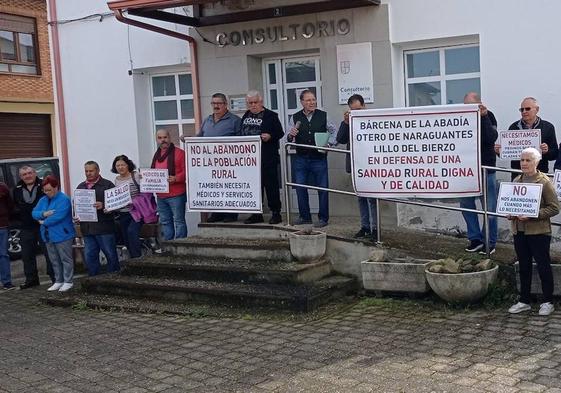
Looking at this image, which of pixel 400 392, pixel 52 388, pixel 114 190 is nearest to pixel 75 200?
pixel 114 190

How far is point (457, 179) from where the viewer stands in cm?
768

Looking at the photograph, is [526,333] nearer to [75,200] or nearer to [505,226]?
[505,226]

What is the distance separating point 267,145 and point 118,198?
7.10 feet

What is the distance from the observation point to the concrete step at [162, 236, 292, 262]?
8.30 meters

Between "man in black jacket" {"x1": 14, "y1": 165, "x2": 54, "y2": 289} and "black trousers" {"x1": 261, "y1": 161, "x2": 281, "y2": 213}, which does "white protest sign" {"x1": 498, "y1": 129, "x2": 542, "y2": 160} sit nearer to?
"black trousers" {"x1": 261, "y1": 161, "x2": 281, "y2": 213}

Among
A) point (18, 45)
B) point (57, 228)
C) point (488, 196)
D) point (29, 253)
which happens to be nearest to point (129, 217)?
point (57, 228)

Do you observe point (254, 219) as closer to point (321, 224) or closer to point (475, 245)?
point (321, 224)

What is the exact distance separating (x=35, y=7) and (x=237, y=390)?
24841mm

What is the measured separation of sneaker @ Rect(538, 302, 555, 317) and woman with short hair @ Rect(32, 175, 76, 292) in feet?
19.6

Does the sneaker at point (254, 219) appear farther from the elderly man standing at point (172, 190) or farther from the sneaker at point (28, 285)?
the sneaker at point (28, 285)

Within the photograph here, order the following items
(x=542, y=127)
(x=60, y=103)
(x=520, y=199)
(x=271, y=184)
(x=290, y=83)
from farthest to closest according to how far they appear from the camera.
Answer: (x=60, y=103) → (x=290, y=83) → (x=271, y=184) → (x=542, y=127) → (x=520, y=199)

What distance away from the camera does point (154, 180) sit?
9625 mm

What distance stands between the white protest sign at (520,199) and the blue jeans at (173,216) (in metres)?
4.44


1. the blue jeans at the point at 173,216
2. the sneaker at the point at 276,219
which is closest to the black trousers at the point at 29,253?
the blue jeans at the point at 173,216
